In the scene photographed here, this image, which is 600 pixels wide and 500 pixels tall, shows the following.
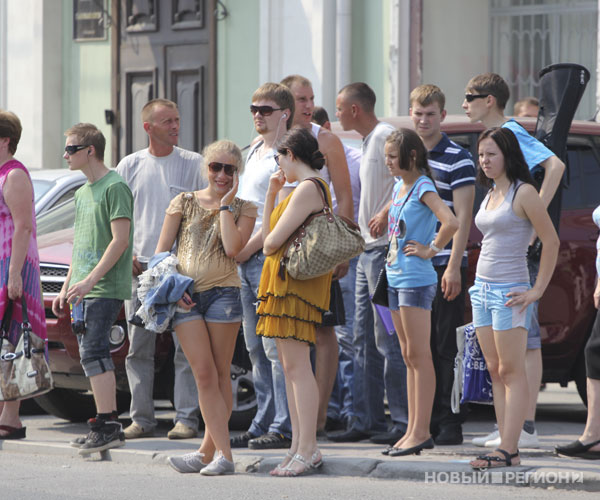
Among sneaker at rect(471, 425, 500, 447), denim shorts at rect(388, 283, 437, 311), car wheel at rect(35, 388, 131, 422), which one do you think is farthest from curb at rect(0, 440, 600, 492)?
car wheel at rect(35, 388, 131, 422)

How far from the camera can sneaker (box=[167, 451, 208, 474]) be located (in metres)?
7.38

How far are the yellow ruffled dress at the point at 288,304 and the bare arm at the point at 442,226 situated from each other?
0.63 metres

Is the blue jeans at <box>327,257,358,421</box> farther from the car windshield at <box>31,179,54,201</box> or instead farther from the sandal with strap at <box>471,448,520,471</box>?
the car windshield at <box>31,179,54,201</box>

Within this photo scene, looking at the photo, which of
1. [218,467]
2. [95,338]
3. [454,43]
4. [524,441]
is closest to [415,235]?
[524,441]

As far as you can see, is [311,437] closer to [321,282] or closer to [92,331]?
[321,282]

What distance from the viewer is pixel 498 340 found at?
22.9 feet

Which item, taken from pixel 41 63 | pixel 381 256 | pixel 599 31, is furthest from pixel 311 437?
pixel 41 63

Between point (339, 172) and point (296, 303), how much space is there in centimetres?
136

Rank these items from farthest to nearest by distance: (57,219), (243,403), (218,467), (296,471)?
(57,219), (243,403), (218,467), (296,471)

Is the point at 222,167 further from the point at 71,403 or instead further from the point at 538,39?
the point at 538,39

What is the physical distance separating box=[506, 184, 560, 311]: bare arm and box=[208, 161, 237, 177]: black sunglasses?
157 centimetres

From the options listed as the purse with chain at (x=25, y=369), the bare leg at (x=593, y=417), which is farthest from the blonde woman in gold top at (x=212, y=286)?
the bare leg at (x=593, y=417)

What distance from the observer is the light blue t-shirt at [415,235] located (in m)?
7.54

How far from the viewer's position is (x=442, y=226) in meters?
7.55
